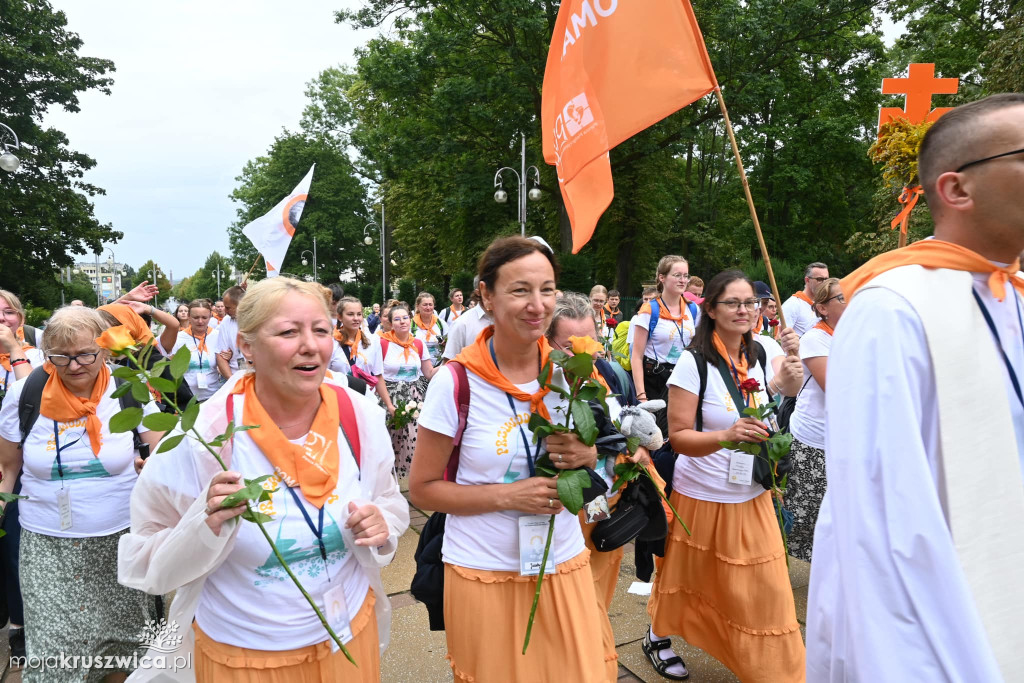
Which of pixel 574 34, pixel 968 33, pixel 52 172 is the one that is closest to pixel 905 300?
pixel 574 34

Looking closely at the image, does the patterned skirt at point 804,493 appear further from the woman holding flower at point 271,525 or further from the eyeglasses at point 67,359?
the eyeglasses at point 67,359

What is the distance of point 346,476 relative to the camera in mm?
2205

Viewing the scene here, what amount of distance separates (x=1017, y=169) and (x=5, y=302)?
5257 millimetres

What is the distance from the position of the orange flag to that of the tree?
100ft

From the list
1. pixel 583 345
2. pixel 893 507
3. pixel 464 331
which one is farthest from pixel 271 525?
pixel 464 331

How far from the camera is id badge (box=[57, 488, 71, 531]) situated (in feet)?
10.3

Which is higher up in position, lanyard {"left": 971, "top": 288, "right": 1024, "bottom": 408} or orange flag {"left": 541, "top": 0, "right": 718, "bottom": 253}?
orange flag {"left": 541, "top": 0, "right": 718, "bottom": 253}

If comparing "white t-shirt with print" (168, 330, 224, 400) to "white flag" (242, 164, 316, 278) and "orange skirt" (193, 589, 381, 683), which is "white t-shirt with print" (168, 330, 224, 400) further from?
"orange skirt" (193, 589, 381, 683)

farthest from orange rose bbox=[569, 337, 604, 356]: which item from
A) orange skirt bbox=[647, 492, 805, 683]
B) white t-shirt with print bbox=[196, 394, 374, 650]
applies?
orange skirt bbox=[647, 492, 805, 683]

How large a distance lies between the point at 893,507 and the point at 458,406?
1.48m

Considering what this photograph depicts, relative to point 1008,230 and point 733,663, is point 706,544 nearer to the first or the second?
point 733,663

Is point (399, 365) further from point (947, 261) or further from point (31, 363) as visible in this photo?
point (947, 261)

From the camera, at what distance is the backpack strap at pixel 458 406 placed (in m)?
2.44

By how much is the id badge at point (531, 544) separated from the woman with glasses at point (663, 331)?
4223 mm
